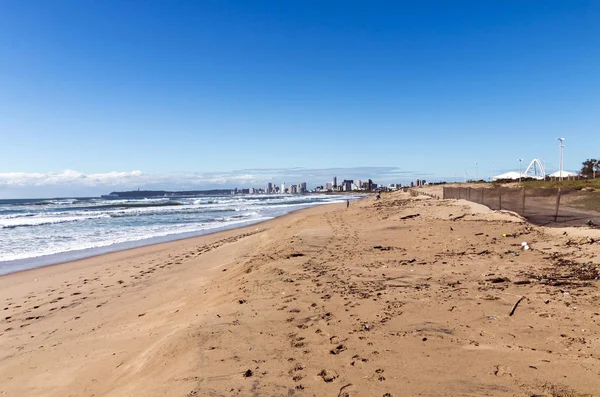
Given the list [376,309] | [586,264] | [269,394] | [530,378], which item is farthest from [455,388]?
[586,264]

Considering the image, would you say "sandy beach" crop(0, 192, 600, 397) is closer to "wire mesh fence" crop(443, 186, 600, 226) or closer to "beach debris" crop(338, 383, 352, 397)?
"beach debris" crop(338, 383, 352, 397)

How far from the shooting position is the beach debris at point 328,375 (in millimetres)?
3237

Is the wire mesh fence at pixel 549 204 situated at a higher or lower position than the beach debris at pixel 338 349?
higher

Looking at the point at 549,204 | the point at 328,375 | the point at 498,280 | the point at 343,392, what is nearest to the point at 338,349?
the point at 328,375

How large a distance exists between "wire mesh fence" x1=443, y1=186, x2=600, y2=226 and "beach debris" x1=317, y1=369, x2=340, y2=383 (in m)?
11.9

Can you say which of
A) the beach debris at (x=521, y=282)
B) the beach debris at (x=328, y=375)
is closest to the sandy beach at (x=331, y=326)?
the beach debris at (x=328, y=375)

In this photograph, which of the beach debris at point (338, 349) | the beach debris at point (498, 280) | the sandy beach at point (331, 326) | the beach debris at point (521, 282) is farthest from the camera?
the beach debris at point (498, 280)

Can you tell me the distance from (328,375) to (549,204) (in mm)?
21912

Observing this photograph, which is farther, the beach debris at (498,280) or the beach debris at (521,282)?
the beach debris at (498,280)

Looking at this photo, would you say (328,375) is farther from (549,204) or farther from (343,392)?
(549,204)

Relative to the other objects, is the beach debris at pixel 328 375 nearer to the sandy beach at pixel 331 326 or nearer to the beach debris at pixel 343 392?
the sandy beach at pixel 331 326

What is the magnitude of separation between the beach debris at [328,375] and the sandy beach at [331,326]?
0.7 inches

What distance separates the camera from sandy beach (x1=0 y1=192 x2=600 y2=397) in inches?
127

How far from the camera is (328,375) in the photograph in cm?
331
